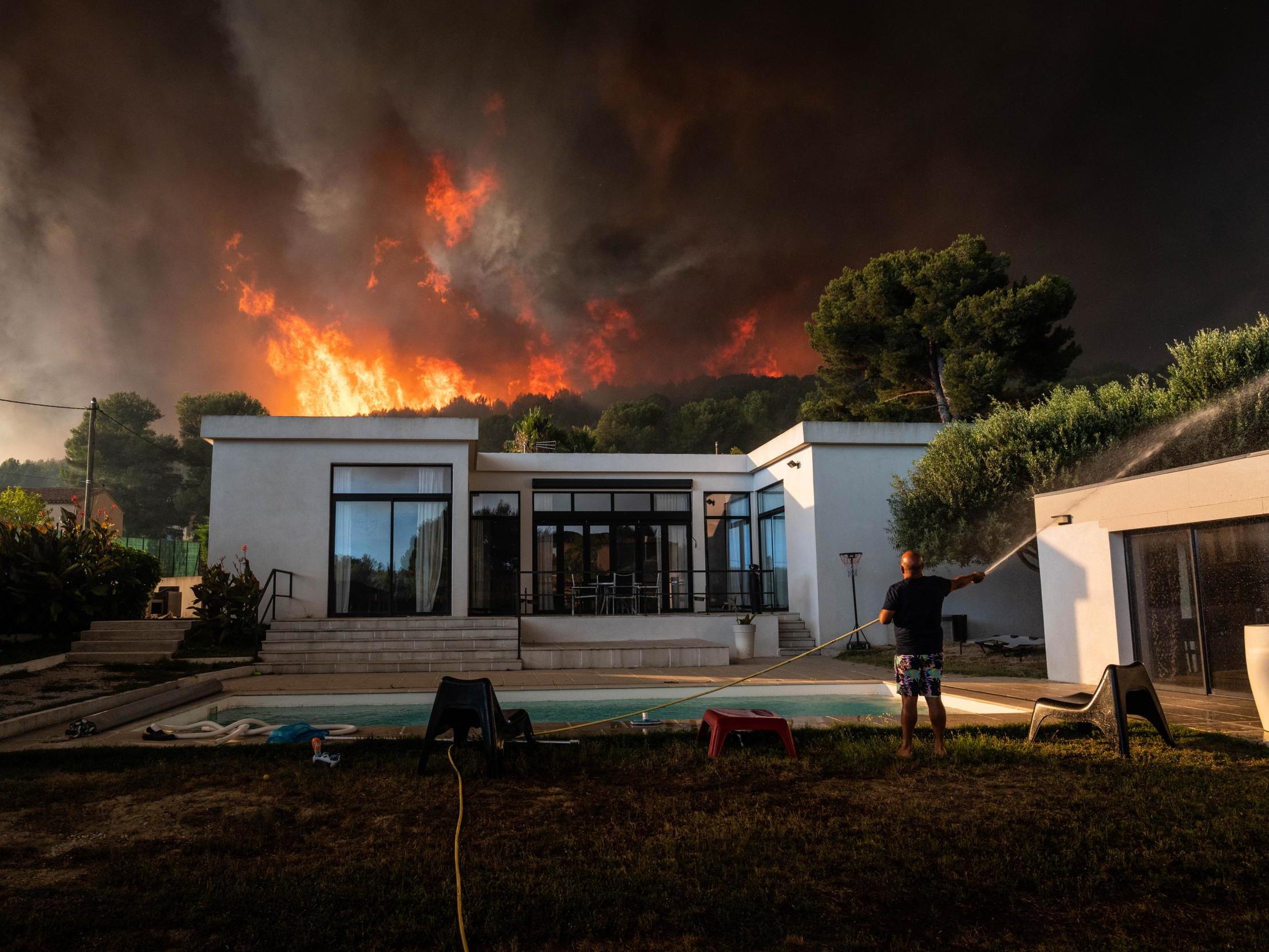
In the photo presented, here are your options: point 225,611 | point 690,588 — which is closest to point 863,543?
point 690,588

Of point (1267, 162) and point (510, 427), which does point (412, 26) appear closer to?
point (510, 427)

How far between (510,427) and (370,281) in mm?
10279

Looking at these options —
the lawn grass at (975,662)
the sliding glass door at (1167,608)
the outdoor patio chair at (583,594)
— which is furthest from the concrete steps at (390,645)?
the sliding glass door at (1167,608)

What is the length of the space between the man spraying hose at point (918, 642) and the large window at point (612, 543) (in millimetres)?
11414

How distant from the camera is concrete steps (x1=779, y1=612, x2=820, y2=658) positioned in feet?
46.5

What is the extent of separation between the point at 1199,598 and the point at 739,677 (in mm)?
5132

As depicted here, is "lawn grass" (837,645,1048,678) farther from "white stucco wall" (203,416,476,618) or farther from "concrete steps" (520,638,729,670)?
"white stucco wall" (203,416,476,618)

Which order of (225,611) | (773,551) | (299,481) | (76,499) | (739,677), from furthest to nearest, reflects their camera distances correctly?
(76,499) < (773,551) < (299,481) < (225,611) < (739,677)

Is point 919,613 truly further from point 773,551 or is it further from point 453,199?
point 453,199

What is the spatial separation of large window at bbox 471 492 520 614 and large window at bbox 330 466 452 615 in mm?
2607

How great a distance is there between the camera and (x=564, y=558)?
17.0 m

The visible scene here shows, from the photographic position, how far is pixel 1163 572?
818 cm

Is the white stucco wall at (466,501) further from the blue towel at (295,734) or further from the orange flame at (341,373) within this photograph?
the orange flame at (341,373)

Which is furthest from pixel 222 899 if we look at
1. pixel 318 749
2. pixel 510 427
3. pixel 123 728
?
pixel 510 427
